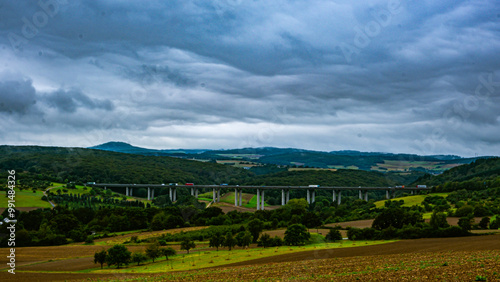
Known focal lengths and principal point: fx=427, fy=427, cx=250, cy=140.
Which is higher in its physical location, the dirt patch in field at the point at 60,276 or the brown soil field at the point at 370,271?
the brown soil field at the point at 370,271

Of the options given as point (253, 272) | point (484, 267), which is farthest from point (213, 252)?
point (484, 267)

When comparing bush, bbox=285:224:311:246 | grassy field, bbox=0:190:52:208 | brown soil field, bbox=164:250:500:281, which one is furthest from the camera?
grassy field, bbox=0:190:52:208

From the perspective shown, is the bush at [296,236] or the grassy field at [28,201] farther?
the grassy field at [28,201]

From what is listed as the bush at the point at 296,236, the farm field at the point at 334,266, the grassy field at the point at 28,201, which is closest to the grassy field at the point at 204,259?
the farm field at the point at 334,266

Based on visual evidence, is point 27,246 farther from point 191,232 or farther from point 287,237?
point 287,237

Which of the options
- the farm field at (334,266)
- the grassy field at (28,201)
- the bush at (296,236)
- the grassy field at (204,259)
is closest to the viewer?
the farm field at (334,266)

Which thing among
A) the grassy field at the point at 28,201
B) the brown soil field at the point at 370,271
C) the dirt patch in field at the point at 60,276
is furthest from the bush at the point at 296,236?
the grassy field at the point at 28,201

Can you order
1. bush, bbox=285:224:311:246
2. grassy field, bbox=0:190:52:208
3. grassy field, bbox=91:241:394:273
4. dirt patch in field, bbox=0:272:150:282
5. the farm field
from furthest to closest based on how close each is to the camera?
grassy field, bbox=0:190:52:208 → bush, bbox=285:224:311:246 → grassy field, bbox=91:241:394:273 → dirt patch in field, bbox=0:272:150:282 → the farm field

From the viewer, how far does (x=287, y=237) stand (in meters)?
80.3

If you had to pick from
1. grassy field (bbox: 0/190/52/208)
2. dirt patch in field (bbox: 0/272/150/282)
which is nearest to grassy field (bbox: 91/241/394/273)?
dirt patch in field (bbox: 0/272/150/282)

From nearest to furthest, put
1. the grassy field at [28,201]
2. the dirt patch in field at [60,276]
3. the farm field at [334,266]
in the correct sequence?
1. the farm field at [334,266]
2. the dirt patch in field at [60,276]
3. the grassy field at [28,201]

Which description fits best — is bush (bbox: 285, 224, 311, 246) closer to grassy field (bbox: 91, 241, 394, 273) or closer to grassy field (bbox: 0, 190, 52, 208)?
grassy field (bbox: 91, 241, 394, 273)

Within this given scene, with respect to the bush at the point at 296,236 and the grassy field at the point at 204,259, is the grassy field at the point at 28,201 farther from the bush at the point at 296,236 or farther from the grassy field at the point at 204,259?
the bush at the point at 296,236

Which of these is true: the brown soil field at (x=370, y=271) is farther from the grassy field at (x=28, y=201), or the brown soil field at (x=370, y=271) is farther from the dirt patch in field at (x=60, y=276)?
the grassy field at (x=28, y=201)
